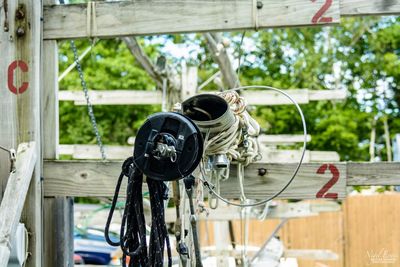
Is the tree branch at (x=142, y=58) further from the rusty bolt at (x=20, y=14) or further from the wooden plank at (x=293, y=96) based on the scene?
the rusty bolt at (x=20, y=14)

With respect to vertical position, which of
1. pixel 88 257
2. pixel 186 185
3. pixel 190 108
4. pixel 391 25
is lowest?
pixel 88 257

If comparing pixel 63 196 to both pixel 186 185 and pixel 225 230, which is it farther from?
pixel 225 230

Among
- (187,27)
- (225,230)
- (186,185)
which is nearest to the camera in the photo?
(186,185)

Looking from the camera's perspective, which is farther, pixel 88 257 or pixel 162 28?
pixel 88 257

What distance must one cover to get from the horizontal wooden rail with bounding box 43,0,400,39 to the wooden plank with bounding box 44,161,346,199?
2.25ft

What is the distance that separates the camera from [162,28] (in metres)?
3.41

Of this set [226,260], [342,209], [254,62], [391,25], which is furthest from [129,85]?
[226,260]

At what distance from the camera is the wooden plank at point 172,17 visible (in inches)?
131

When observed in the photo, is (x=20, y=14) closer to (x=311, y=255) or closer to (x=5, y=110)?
(x=5, y=110)

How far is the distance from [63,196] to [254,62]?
20.3m

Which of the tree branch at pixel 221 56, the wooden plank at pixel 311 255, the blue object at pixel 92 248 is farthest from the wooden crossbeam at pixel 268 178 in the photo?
the blue object at pixel 92 248

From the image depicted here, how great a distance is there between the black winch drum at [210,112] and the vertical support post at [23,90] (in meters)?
0.83

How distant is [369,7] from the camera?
332cm

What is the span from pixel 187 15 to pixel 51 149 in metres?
0.99
